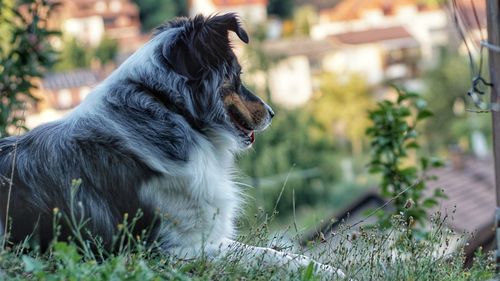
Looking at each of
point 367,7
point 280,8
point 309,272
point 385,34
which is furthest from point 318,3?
point 309,272

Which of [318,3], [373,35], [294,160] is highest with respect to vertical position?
[318,3]

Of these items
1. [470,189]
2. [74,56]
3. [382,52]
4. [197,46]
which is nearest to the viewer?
[197,46]

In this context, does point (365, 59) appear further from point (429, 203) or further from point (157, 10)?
point (429, 203)

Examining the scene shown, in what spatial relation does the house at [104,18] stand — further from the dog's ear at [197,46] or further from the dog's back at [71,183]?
the dog's back at [71,183]

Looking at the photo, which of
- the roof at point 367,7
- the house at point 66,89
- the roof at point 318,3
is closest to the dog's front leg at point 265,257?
the house at point 66,89

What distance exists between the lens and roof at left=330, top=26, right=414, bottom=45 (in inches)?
2761

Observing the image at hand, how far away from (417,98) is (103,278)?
4224 millimetres

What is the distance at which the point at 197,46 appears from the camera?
4.49 meters

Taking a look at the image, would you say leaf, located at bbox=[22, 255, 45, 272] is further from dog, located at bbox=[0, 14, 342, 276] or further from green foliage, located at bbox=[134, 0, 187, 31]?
green foliage, located at bbox=[134, 0, 187, 31]

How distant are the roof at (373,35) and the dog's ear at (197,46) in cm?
6591

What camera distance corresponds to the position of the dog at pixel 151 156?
423 cm

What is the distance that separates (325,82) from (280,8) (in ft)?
94.4

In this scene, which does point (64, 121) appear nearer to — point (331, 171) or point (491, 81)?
point (491, 81)

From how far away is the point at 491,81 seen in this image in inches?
188
